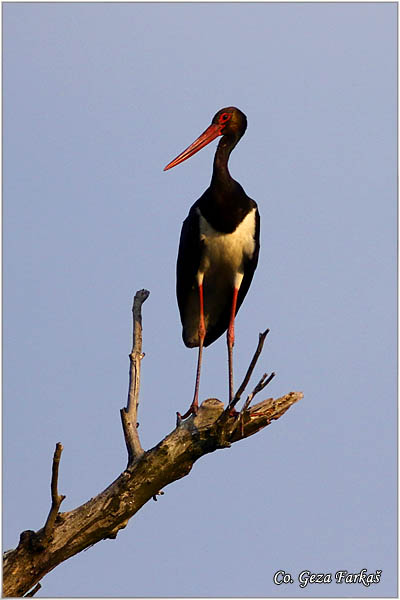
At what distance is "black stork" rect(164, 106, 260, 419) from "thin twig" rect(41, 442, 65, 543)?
2074 mm

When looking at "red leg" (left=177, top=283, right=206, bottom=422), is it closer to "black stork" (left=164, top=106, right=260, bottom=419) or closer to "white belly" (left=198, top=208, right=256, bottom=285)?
"black stork" (left=164, top=106, right=260, bottom=419)

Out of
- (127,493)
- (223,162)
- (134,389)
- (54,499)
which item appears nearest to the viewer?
(54,499)

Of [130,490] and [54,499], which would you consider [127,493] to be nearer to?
[130,490]

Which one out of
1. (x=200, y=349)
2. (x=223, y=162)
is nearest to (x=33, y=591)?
(x=200, y=349)

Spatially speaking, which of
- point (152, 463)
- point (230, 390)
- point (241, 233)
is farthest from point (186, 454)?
point (241, 233)

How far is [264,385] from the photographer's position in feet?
16.9

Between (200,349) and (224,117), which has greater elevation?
(224,117)

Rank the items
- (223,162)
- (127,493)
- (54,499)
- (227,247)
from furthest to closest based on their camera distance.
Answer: (223,162), (227,247), (127,493), (54,499)

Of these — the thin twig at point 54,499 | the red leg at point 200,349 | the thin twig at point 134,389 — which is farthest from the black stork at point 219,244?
the thin twig at point 54,499

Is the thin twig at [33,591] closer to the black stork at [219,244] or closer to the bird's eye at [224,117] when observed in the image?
the black stork at [219,244]

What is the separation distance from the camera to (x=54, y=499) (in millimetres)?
5312

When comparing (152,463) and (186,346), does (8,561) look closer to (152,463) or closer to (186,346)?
(152,463)

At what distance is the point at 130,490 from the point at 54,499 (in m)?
0.59

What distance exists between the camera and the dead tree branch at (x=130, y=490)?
554 centimetres
